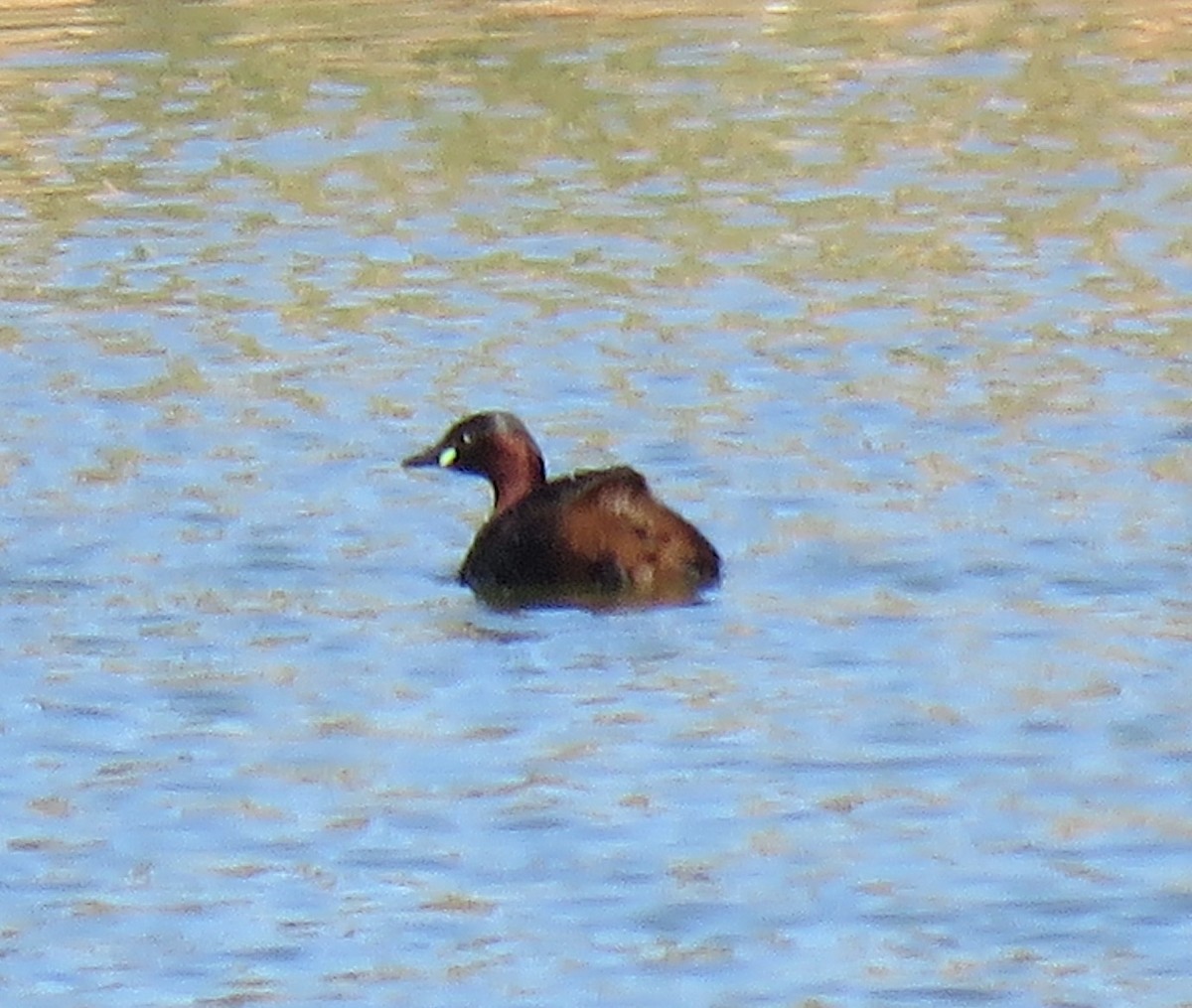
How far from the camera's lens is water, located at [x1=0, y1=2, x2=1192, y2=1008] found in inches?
347

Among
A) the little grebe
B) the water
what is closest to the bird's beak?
the water

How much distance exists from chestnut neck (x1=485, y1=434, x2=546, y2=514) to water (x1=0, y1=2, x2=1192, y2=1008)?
0.30 m

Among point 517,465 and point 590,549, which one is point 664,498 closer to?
point 517,465

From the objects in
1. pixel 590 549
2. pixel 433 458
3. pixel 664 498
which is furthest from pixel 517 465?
pixel 590 549

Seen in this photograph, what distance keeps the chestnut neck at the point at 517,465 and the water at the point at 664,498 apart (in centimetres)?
30

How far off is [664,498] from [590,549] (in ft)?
5.26

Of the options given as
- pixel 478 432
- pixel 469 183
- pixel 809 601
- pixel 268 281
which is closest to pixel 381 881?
Result: pixel 809 601

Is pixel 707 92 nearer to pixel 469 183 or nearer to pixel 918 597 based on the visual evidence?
pixel 469 183

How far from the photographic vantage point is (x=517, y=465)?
13469mm

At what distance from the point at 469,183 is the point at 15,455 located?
7205mm

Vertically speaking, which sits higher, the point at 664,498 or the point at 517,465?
the point at 517,465

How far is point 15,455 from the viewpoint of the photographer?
14.8 meters

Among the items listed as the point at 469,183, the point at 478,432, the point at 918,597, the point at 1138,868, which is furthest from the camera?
the point at 469,183

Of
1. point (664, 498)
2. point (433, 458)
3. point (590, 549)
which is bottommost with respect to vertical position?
point (664, 498)
